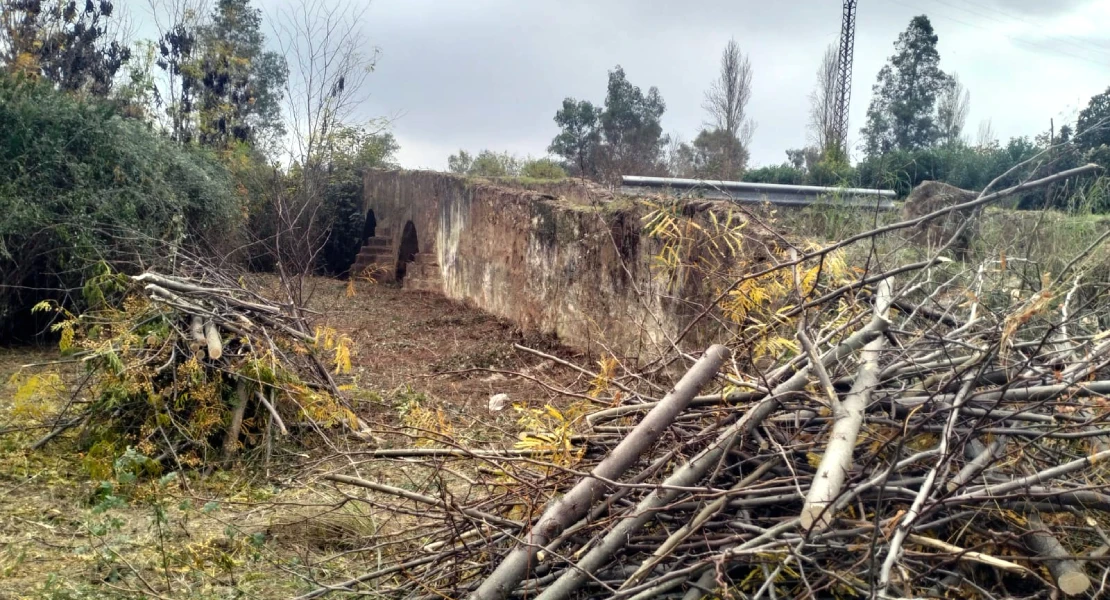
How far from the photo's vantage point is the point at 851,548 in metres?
2.47

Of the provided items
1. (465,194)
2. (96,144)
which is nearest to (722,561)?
(96,144)

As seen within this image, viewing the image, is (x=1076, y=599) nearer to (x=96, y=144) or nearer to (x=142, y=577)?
(x=142, y=577)

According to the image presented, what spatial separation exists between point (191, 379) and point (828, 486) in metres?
4.56

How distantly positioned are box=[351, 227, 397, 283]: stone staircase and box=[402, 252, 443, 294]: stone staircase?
103 centimetres

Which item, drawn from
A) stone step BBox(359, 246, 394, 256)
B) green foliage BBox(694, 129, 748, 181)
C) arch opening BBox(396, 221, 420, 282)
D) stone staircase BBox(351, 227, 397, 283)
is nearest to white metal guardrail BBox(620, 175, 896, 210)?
arch opening BBox(396, 221, 420, 282)

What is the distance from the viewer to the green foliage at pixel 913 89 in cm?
1633

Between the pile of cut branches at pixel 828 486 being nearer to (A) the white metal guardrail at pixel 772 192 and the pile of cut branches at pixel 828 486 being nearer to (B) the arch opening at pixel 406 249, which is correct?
(A) the white metal guardrail at pixel 772 192

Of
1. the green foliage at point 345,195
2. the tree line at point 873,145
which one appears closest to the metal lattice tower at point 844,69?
the tree line at point 873,145

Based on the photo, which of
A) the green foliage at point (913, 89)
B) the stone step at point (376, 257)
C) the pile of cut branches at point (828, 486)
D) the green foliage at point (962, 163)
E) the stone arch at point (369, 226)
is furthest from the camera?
the stone arch at point (369, 226)

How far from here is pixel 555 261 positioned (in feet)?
36.1

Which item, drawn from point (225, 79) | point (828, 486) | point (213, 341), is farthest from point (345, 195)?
point (828, 486)

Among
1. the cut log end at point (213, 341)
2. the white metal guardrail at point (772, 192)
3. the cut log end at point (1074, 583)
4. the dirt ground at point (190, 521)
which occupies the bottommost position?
the dirt ground at point (190, 521)

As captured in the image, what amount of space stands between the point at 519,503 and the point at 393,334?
9.34 meters

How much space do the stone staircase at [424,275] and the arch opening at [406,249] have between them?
99cm
